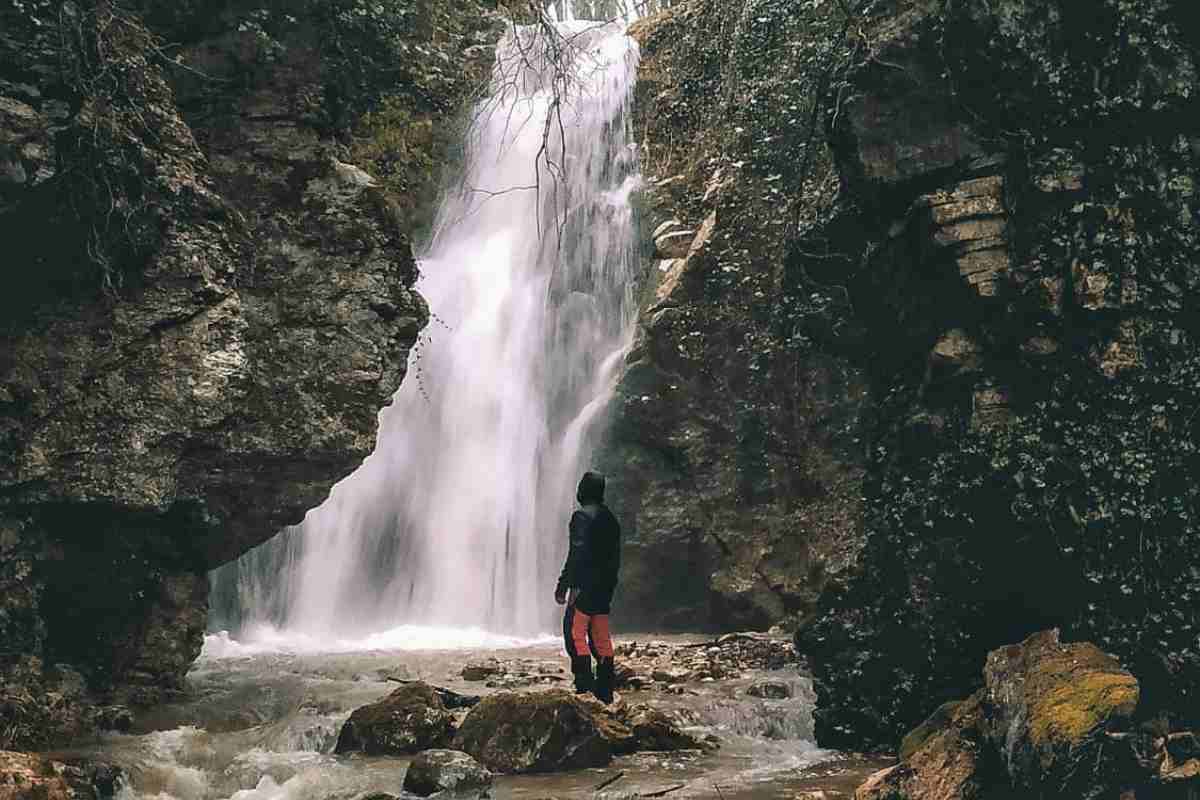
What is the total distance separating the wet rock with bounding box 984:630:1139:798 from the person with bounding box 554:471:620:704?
2628 millimetres

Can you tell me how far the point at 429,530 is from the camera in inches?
655

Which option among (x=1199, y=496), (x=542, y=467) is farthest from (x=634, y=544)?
(x=1199, y=496)

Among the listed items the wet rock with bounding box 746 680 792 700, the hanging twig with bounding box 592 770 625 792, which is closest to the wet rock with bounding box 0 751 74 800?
the hanging twig with bounding box 592 770 625 792

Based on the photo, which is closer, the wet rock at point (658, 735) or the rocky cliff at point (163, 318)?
the wet rock at point (658, 735)

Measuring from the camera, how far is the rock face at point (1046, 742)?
474 centimetres

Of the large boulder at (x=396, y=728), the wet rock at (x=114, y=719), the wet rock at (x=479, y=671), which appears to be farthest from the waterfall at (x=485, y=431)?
the large boulder at (x=396, y=728)

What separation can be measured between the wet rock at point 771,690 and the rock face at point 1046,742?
3575 millimetres

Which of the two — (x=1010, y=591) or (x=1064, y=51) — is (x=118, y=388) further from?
(x=1064, y=51)

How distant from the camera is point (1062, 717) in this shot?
4.82 m

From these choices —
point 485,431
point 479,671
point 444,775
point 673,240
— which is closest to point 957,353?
point 444,775

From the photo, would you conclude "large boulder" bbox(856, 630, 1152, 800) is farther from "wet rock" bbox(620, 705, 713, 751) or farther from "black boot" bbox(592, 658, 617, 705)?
"black boot" bbox(592, 658, 617, 705)

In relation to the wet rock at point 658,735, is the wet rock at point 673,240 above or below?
above

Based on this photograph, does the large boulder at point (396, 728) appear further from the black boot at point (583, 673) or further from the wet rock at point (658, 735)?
the wet rock at point (658, 735)

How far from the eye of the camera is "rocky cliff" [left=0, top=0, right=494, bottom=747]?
7852 millimetres
